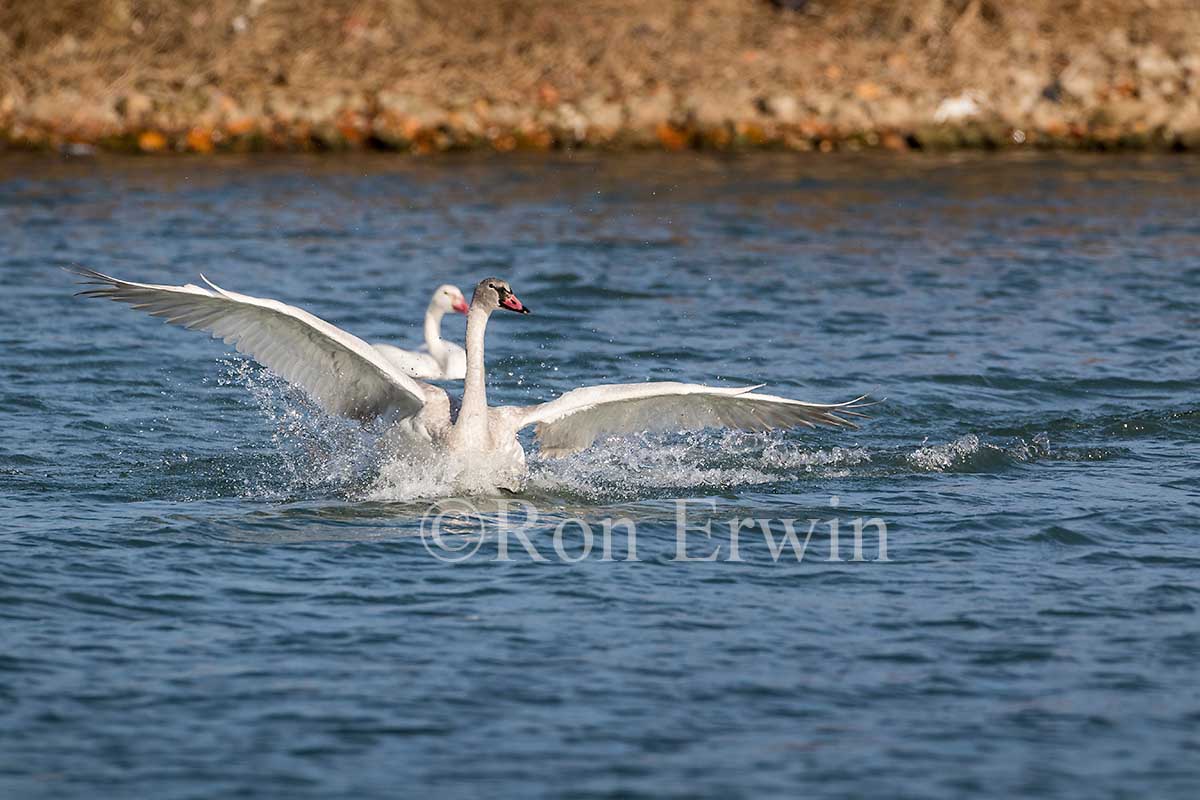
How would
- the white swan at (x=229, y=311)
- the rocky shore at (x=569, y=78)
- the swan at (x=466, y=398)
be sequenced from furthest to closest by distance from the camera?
the rocky shore at (x=569, y=78) → the swan at (x=466, y=398) → the white swan at (x=229, y=311)

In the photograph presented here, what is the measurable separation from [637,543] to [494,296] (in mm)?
1878

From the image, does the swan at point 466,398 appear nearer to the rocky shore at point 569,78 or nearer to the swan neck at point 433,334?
the swan neck at point 433,334

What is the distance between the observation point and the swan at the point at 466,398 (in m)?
9.82

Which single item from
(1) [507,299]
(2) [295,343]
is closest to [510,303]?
(1) [507,299]

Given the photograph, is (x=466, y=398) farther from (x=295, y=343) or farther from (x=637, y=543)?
(x=637, y=543)

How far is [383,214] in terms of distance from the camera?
20.7 m

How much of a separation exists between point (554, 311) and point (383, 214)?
16.8 feet

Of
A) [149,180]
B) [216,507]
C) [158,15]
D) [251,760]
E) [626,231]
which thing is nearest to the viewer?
[251,760]

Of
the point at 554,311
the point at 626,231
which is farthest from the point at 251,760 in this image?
the point at 626,231

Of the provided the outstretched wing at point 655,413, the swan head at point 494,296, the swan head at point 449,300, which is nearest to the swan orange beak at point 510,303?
the swan head at point 494,296

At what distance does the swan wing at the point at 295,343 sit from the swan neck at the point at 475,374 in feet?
1.25

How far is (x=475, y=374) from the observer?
10078mm

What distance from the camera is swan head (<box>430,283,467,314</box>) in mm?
13391

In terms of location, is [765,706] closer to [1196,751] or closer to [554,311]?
[1196,751]
